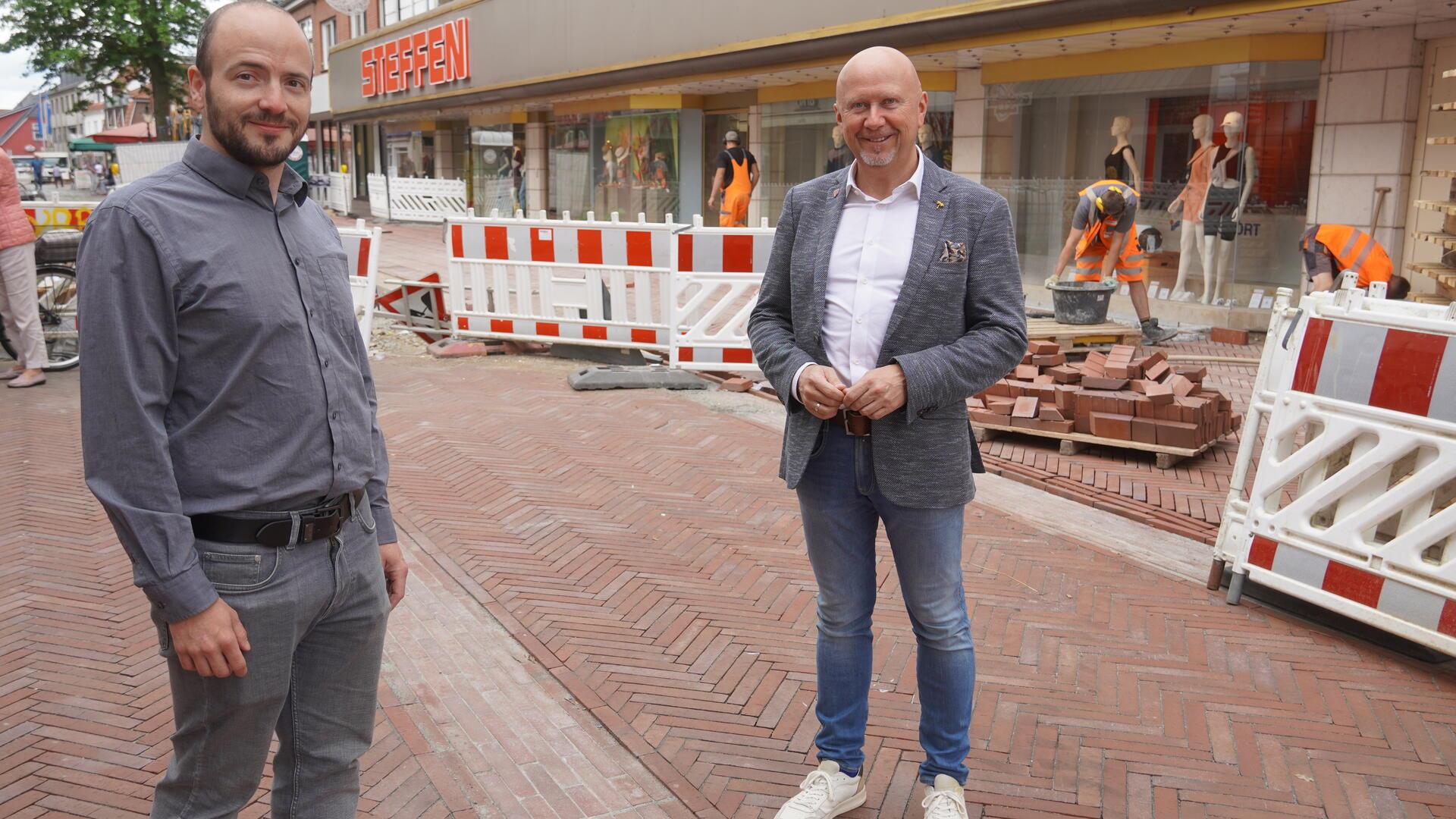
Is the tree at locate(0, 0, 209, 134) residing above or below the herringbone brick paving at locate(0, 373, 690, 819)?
above

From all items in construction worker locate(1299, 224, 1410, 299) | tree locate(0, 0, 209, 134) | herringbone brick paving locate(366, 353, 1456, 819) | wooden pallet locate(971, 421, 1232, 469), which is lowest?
herringbone brick paving locate(366, 353, 1456, 819)

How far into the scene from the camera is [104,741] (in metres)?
3.35

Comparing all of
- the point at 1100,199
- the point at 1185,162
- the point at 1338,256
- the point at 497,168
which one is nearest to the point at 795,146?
the point at 1185,162

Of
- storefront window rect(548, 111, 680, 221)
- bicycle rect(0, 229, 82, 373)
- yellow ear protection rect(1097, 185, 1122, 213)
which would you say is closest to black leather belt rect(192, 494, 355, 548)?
bicycle rect(0, 229, 82, 373)

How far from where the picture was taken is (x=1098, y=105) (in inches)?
473

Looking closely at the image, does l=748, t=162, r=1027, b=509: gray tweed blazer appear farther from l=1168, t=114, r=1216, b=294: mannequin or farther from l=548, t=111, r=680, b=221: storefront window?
l=548, t=111, r=680, b=221: storefront window

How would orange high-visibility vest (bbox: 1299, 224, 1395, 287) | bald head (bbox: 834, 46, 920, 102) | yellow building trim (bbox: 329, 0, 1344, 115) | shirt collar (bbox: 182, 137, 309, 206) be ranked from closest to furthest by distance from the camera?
shirt collar (bbox: 182, 137, 309, 206) → bald head (bbox: 834, 46, 920, 102) → orange high-visibility vest (bbox: 1299, 224, 1395, 287) → yellow building trim (bbox: 329, 0, 1344, 115)

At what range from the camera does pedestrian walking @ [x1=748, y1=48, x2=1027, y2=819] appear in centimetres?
262

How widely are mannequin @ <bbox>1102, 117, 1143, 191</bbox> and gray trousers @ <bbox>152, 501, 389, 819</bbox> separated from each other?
1094 centimetres

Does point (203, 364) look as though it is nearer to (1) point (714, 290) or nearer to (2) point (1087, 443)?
(2) point (1087, 443)

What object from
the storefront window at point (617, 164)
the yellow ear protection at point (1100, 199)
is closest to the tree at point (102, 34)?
the storefront window at point (617, 164)

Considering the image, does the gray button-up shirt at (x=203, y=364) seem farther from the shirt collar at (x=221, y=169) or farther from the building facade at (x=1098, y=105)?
the building facade at (x=1098, y=105)

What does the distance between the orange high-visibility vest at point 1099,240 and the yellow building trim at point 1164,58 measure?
6.10 ft

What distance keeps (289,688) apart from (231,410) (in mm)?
569
